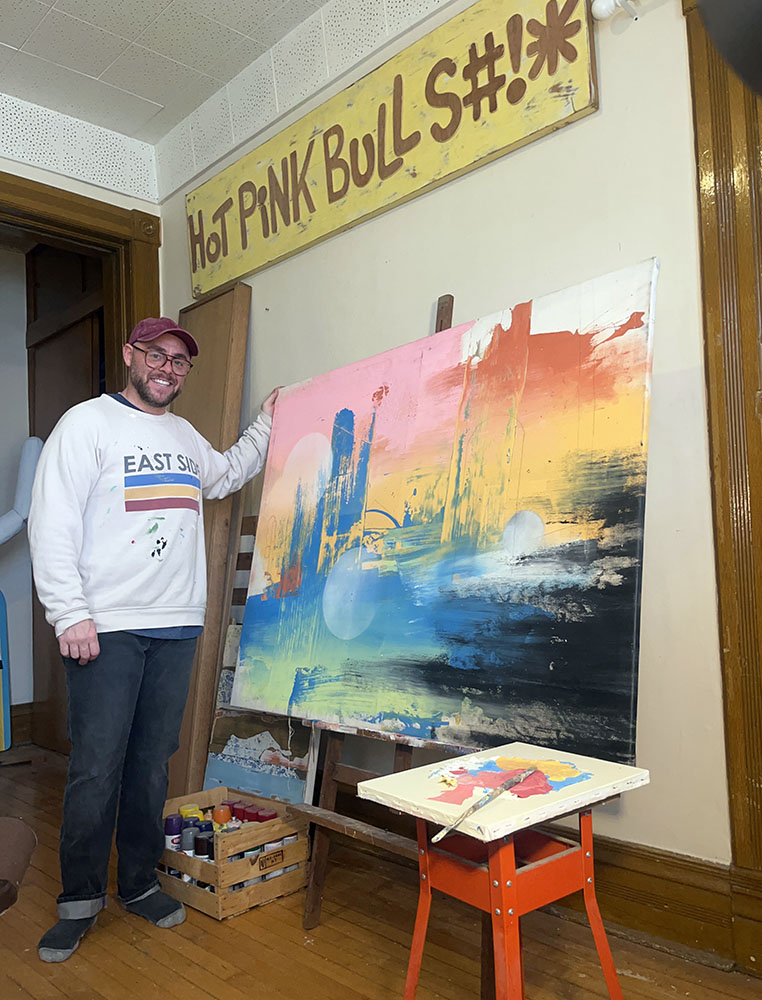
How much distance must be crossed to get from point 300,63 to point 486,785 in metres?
2.58

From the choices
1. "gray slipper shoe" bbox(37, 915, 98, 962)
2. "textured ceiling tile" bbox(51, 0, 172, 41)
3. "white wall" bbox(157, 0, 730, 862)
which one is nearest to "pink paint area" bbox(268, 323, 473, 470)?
"white wall" bbox(157, 0, 730, 862)

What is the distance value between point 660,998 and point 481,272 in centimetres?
180

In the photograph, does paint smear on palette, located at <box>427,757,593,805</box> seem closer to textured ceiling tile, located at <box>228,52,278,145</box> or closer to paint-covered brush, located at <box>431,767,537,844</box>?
paint-covered brush, located at <box>431,767,537,844</box>

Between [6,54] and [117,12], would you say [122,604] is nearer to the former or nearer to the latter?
[117,12]

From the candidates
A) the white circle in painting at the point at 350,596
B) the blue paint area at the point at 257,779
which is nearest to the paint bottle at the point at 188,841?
the blue paint area at the point at 257,779

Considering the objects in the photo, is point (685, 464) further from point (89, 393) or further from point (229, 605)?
point (89, 393)

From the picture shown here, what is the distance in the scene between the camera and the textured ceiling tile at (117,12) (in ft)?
8.56

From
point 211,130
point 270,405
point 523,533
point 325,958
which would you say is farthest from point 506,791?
point 211,130

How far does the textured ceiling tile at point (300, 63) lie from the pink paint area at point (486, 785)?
239 centimetres

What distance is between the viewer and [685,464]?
180 cm

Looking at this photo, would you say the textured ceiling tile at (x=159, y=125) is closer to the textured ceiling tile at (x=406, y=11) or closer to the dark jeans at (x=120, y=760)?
the textured ceiling tile at (x=406, y=11)

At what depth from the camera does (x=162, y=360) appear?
2.23 metres

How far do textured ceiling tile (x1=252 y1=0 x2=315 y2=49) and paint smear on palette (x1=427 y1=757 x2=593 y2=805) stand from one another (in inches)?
101

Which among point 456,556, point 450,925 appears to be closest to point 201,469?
point 456,556
